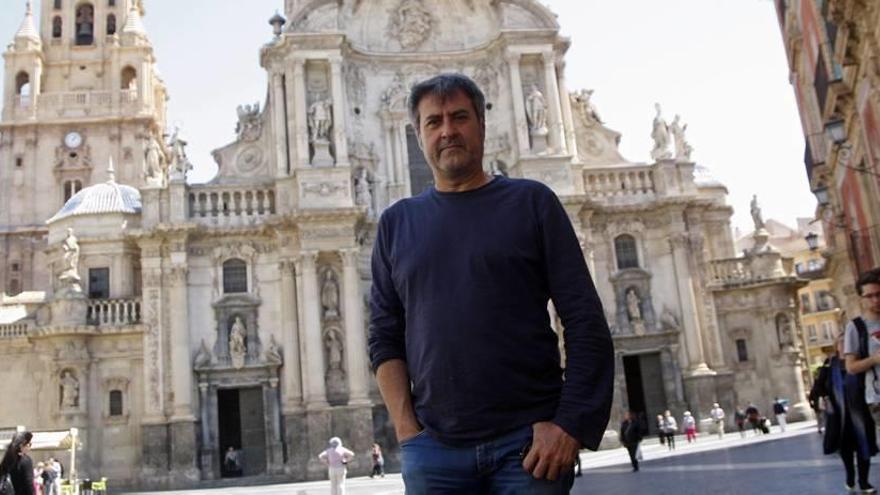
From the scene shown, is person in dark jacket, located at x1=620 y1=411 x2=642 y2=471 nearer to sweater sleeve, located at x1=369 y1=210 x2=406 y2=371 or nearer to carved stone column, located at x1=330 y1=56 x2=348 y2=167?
carved stone column, located at x1=330 y1=56 x2=348 y2=167

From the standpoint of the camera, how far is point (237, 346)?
30.0 m

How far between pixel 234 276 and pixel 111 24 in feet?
103

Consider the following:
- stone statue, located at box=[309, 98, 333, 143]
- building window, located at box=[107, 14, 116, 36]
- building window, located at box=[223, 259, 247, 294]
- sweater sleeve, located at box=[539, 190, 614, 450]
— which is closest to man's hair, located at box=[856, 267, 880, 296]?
sweater sleeve, located at box=[539, 190, 614, 450]

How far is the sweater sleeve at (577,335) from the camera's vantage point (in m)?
2.94

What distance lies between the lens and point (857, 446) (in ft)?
27.4

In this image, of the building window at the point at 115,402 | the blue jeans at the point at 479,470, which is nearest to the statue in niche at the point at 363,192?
the building window at the point at 115,402

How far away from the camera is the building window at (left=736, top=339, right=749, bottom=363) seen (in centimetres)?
3347

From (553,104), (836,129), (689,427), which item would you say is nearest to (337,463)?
(836,129)

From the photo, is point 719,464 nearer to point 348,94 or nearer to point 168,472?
point 168,472

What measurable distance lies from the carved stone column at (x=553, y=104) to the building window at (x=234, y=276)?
12.3m

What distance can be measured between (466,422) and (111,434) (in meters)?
30.1

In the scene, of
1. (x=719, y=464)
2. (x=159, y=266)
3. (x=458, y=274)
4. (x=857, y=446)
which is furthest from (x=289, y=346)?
(x=458, y=274)

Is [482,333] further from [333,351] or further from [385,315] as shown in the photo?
[333,351]

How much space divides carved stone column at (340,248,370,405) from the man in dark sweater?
26.4m
